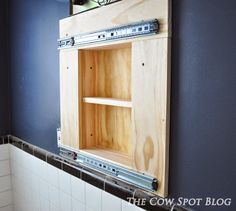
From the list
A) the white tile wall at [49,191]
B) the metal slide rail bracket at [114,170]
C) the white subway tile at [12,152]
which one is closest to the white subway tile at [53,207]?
the white tile wall at [49,191]

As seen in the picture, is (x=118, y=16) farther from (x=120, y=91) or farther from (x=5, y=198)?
(x=5, y=198)

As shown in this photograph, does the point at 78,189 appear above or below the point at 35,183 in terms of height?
above

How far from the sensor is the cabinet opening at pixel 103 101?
1.17 meters

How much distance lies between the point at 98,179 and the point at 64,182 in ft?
1.05

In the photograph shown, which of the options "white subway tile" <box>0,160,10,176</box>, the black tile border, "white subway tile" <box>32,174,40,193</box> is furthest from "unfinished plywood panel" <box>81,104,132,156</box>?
"white subway tile" <box>0,160,10,176</box>

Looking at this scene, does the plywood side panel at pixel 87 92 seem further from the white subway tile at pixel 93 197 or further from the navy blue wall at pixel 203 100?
the navy blue wall at pixel 203 100

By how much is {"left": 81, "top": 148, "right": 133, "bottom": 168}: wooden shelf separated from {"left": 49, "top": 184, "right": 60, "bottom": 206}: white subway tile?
421mm

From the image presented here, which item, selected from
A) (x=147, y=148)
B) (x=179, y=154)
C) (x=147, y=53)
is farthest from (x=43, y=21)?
(x=179, y=154)

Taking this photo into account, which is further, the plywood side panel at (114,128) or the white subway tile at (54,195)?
the white subway tile at (54,195)

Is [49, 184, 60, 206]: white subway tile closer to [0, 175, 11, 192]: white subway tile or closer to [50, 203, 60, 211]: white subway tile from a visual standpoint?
[50, 203, 60, 211]: white subway tile

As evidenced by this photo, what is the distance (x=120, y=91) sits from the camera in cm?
121

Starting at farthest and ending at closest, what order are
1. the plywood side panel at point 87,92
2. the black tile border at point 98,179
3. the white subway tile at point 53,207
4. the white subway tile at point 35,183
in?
the white subway tile at point 35,183, the white subway tile at point 53,207, the plywood side panel at point 87,92, the black tile border at point 98,179

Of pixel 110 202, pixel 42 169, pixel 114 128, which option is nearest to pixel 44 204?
pixel 42 169

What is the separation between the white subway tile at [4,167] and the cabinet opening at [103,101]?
1.02 meters
